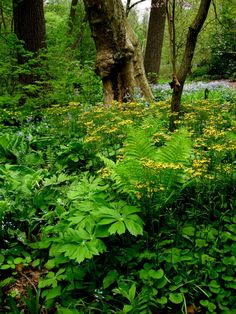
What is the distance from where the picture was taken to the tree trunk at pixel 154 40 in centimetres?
1077

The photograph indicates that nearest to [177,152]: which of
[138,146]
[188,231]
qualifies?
[138,146]

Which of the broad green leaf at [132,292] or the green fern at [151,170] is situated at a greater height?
the green fern at [151,170]

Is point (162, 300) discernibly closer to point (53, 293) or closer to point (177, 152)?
point (53, 293)

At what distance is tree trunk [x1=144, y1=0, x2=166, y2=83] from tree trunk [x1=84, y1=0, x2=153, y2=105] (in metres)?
5.22

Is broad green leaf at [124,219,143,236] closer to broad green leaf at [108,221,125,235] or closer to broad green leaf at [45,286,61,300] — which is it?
broad green leaf at [108,221,125,235]

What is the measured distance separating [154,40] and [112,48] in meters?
6.12

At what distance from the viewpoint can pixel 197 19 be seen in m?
3.55

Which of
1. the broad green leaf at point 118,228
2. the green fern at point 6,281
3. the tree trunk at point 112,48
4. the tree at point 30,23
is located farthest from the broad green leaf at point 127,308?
the tree at point 30,23

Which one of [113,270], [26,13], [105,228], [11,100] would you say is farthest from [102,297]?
[26,13]

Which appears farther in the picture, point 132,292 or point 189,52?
point 189,52

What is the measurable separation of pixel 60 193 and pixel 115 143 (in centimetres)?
99

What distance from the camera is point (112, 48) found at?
18.5 feet

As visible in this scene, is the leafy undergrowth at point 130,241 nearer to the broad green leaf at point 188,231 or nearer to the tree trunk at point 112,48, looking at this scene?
the broad green leaf at point 188,231

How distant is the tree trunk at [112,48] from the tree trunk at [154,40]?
522cm
